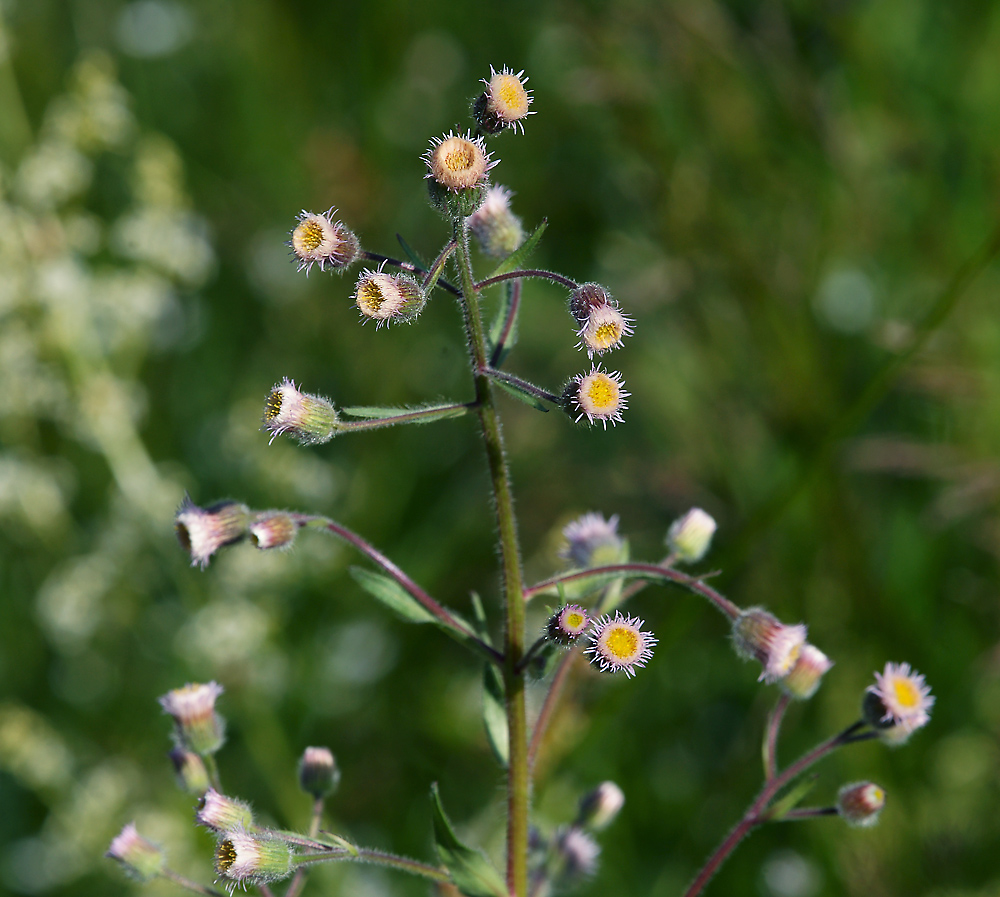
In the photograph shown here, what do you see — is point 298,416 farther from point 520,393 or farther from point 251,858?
point 251,858

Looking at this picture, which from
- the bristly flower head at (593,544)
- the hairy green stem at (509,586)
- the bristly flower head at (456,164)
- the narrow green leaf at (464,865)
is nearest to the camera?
the bristly flower head at (456,164)

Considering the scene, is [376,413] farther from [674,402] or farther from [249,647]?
[674,402]

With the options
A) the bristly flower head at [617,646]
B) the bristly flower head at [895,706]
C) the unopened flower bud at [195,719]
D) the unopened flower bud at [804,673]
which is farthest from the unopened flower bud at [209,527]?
the bristly flower head at [895,706]

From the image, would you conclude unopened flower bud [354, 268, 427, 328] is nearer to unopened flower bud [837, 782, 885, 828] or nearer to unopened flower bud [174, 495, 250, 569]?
unopened flower bud [174, 495, 250, 569]

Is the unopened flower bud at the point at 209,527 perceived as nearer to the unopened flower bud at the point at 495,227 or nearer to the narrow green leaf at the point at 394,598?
the narrow green leaf at the point at 394,598

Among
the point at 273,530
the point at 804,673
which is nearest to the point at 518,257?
the point at 273,530

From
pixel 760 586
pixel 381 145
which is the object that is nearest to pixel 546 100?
pixel 381 145
